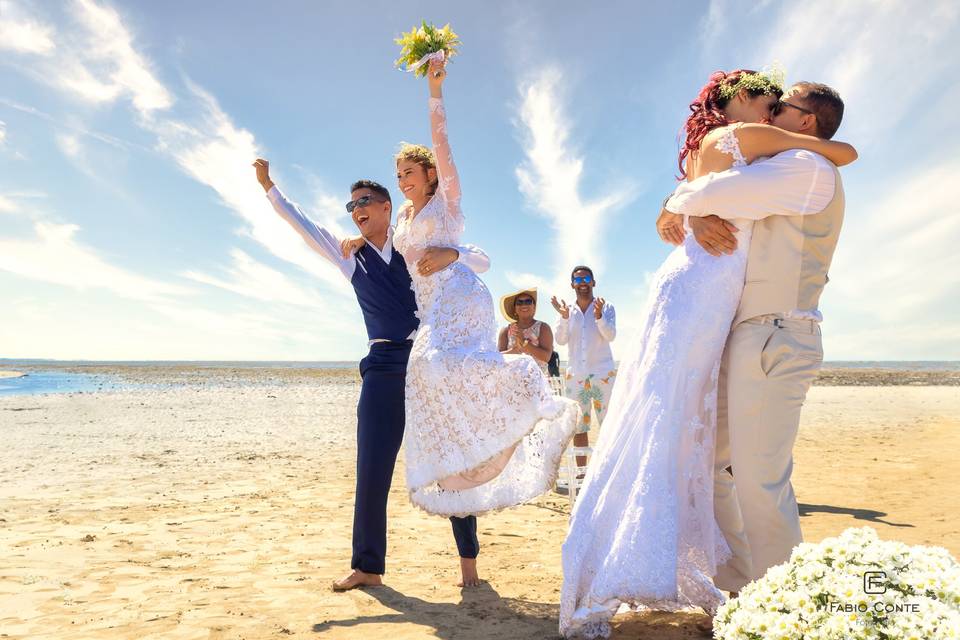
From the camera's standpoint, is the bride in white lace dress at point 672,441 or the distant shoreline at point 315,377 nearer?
the bride in white lace dress at point 672,441

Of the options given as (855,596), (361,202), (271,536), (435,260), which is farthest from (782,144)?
(271,536)

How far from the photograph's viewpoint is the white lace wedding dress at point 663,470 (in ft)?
8.78

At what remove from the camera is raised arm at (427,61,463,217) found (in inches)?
147

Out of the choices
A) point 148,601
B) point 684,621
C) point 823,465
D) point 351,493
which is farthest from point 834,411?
point 148,601

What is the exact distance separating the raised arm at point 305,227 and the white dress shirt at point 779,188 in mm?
2562

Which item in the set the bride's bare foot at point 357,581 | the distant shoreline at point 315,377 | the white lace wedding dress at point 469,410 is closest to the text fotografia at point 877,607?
the white lace wedding dress at point 469,410

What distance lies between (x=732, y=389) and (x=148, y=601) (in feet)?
11.9

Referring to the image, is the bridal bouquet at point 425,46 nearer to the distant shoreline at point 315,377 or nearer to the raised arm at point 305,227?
the raised arm at point 305,227

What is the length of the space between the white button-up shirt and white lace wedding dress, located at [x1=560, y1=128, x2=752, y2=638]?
4.74m

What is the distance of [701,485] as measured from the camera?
2932mm

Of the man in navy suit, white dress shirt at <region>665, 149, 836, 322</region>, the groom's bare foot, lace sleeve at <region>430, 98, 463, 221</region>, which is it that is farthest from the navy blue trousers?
white dress shirt at <region>665, 149, 836, 322</region>

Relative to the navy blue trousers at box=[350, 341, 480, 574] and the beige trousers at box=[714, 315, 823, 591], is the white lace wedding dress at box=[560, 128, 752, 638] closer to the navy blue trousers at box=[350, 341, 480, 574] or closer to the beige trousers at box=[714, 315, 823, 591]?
the beige trousers at box=[714, 315, 823, 591]

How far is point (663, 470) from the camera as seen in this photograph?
279 cm

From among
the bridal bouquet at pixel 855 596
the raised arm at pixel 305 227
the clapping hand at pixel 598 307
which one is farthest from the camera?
the clapping hand at pixel 598 307
